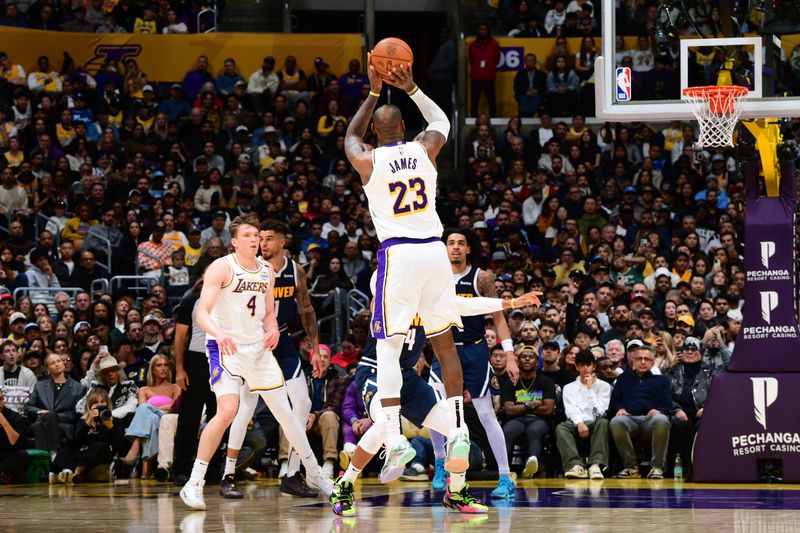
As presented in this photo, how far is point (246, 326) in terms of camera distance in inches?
408

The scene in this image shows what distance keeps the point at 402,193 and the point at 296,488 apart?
138 inches

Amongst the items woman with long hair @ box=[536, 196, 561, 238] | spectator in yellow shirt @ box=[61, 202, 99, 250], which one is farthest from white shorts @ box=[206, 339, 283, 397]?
woman with long hair @ box=[536, 196, 561, 238]

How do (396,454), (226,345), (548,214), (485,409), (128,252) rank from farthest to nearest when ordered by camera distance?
(548,214)
(128,252)
(485,409)
(226,345)
(396,454)

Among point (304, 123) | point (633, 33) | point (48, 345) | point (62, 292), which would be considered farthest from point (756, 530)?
point (633, 33)

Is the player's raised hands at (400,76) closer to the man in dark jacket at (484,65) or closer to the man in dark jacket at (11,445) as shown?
the man in dark jacket at (11,445)

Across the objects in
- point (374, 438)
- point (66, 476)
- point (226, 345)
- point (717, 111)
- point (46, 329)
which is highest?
point (717, 111)

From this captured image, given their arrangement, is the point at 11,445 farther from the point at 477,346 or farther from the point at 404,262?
the point at 404,262

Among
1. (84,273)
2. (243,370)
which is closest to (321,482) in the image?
(243,370)

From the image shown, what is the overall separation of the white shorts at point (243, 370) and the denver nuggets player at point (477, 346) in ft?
5.45

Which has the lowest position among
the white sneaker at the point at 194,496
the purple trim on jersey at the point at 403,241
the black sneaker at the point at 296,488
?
the black sneaker at the point at 296,488

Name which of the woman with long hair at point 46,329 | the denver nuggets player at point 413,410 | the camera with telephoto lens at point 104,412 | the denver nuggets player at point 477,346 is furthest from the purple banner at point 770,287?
the woman with long hair at point 46,329

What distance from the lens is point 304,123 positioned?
22.8 metres

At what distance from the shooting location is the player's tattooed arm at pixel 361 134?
860 cm

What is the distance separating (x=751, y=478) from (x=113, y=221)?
1141cm
